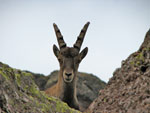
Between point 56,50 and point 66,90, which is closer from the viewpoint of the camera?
point 66,90

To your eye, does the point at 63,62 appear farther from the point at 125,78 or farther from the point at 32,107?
the point at 32,107

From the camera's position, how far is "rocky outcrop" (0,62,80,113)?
13.7 feet

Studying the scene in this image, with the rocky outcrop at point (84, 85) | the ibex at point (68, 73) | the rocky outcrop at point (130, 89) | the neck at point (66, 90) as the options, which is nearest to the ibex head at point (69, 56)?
the ibex at point (68, 73)

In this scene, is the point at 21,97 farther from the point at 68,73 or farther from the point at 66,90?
the point at 66,90

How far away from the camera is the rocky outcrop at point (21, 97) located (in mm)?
4168

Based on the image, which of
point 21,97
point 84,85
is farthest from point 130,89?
point 84,85

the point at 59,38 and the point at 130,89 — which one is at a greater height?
the point at 59,38

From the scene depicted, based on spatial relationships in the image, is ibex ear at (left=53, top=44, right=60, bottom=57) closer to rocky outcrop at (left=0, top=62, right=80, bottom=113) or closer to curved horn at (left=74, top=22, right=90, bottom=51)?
curved horn at (left=74, top=22, right=90, bottom=51)

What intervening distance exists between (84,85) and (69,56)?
11.9 m

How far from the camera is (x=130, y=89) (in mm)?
6629

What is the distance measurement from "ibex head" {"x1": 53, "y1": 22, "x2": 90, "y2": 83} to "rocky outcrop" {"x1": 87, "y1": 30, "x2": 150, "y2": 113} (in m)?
6.77

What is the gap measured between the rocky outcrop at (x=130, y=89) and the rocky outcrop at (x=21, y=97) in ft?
4.14

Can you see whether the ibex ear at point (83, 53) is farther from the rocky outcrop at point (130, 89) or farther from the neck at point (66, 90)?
the rocky outcrop at point (130, 89)

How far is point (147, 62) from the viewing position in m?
6.71
